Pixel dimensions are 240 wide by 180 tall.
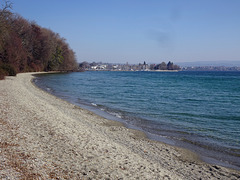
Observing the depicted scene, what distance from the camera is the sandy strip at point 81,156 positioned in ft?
22.8

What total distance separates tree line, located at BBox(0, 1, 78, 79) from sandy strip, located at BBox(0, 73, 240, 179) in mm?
Answer: 36099

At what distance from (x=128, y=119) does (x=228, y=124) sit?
736 centimetres

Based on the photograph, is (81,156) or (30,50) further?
(30,50)

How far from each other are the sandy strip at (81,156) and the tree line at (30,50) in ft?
118

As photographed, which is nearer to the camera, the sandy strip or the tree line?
the sandy strip

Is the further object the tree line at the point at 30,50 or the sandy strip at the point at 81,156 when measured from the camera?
the tree line at the point at 30,50

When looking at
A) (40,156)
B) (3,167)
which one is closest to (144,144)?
(40,156)

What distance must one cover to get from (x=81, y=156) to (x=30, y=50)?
8351 centimetres

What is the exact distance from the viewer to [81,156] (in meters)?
8.52

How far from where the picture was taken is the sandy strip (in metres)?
6.94

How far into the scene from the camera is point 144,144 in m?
11.8

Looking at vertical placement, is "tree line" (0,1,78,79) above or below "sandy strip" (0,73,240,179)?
above

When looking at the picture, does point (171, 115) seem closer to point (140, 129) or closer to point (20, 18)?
point (140, 129)

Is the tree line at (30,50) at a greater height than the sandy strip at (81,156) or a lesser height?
greater
